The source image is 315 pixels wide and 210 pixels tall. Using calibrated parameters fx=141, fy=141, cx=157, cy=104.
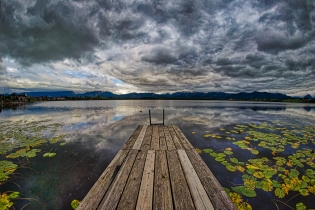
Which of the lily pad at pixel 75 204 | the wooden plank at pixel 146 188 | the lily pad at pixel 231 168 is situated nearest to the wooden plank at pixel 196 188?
the wooden plank at pixel 146 188

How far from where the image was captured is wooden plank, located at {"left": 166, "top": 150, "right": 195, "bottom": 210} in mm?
2840

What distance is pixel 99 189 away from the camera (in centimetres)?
335

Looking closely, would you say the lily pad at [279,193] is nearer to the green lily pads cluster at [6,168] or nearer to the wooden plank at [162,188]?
the wooden plank at [162,188]

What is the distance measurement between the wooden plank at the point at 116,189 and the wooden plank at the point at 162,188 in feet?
2.65

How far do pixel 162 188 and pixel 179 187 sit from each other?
0.41m

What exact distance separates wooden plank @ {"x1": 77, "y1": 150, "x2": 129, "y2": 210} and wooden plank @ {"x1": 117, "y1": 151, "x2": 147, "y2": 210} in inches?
18.9

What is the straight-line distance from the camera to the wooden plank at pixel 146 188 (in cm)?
280

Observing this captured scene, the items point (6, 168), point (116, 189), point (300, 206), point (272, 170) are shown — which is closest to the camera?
point (116, 189)

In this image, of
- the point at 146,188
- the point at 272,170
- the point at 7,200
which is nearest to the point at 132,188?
the point at 146,188

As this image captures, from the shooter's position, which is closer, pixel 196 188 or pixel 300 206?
pixel 196 188

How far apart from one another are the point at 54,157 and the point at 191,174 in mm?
7644

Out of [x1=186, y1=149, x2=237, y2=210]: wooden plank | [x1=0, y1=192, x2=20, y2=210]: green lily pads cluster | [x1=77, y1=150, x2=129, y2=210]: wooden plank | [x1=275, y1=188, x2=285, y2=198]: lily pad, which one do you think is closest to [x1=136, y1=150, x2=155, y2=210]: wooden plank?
[x1=77, y1=150, x2=129, y2=210]: wooden plank

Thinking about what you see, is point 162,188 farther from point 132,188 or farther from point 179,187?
point 132,188

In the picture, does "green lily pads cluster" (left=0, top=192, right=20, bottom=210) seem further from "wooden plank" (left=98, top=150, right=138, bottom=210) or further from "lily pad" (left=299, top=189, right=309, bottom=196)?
"lily pad" (left=299, top=189, right=309, bottom=196)
